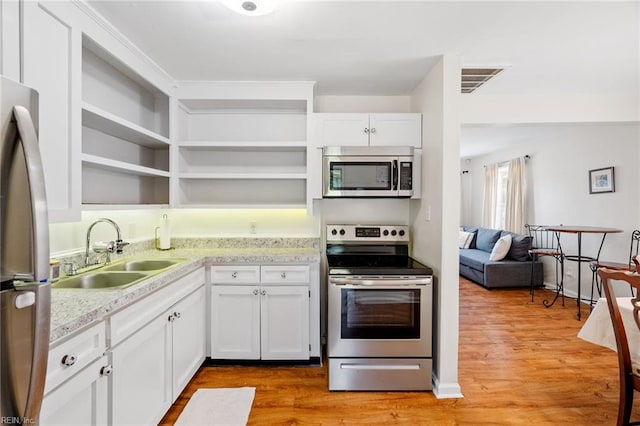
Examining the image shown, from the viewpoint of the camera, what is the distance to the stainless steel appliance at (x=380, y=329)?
7.25 ft

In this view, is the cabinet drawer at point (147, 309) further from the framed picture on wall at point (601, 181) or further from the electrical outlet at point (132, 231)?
the framed picture on wall at point (601, 181)

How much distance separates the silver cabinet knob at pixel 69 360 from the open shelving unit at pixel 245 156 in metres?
1.83

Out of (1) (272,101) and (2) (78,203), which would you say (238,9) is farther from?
(2) (78,203)

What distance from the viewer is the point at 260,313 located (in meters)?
2.47

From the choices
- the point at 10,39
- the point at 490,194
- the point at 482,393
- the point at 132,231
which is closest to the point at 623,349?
the point at 482,393

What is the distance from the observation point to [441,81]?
7.21 feet

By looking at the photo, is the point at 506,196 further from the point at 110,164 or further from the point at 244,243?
the point at 110,164

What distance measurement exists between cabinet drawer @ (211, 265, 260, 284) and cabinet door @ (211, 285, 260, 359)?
47mm

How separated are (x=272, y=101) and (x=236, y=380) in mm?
2288

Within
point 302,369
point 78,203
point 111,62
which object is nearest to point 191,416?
point 302,369

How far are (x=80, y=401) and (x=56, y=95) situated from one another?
1338 millimetres

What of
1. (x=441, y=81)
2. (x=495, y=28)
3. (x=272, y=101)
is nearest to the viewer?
(x=495, y=28)

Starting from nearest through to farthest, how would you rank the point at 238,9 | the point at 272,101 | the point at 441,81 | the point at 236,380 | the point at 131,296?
1. the point at 131,296
2. the point at 238,9
3. the point at 441,81
4. the point at 236,380
5. the point at 272,101

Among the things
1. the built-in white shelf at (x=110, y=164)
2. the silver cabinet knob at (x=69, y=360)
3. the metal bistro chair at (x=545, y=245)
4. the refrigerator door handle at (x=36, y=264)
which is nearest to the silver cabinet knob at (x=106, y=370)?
the silver cabinet knob at (x=69, y=360)
